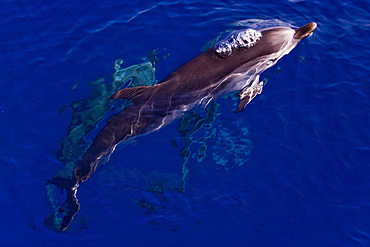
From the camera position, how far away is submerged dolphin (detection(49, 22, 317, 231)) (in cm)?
841

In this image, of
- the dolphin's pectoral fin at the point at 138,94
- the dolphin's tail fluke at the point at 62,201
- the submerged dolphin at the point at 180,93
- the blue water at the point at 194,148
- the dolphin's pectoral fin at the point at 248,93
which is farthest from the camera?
the dolphin's pectoral fin at the point at 248,93

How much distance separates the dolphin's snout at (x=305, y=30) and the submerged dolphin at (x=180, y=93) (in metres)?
0.03

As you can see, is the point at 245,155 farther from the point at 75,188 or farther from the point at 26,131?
the point at 26,131

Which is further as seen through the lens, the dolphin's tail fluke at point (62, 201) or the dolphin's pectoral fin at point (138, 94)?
the dolphin's pectoral fin at point (138, 94)

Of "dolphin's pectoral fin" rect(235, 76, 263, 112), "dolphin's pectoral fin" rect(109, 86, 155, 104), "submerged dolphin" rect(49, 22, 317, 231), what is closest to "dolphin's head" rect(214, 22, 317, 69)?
"submerged dolphin" rect(49, 22, 317, 231)

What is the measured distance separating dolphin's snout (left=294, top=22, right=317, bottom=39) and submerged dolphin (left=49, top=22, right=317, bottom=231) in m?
0.03

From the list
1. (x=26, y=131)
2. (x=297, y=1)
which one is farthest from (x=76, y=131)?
(x=297, y=1)

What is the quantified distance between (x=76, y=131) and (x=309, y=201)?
6.11 metres

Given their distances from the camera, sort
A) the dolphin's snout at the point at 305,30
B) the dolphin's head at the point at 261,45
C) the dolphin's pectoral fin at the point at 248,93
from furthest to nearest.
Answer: the dolphin's snout at the point at 305,30 < the dolphin's pectoral fin at the point at 248,93 < the dolphin's head at the point at 261,45

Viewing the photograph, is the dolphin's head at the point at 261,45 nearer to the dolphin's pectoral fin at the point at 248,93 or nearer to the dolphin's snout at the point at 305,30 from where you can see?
the dolphin's snout at the point at 305,30

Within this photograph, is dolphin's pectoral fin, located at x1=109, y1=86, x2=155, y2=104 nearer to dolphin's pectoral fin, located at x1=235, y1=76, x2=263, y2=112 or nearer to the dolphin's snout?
dolphin's pectoral fin, located at x1=235, y1=76, x2=263, y2=112

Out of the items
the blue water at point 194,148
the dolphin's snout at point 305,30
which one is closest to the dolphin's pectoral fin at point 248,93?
the blue water at point 194,148

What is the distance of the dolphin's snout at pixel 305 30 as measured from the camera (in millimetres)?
9586

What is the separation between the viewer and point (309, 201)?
8641 millimetres
